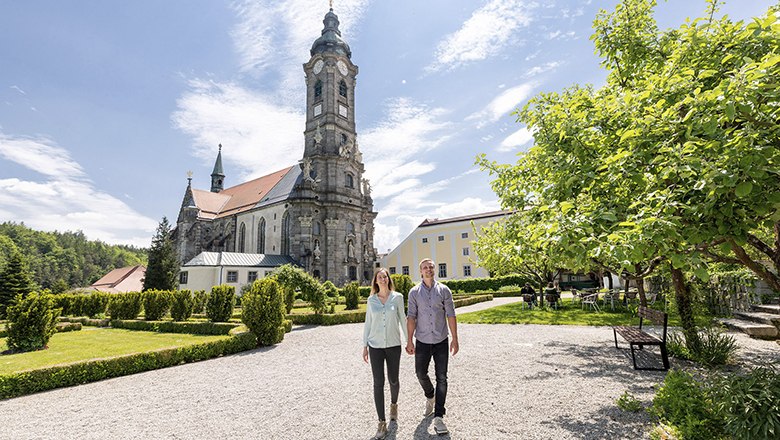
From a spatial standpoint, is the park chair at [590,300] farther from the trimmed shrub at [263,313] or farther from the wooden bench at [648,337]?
the trimmed shrub at [263,313]

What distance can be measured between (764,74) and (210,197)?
192ft

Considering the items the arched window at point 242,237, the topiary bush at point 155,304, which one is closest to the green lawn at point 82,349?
the topiary bush at point 155,304

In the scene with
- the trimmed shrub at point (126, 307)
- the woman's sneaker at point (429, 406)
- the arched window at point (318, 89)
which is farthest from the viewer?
the arched window at point (318, 89)

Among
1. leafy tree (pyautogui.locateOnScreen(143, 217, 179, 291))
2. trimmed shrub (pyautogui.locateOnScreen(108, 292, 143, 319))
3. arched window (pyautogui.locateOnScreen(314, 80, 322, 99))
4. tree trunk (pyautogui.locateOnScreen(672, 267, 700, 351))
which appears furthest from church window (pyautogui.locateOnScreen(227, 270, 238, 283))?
tree trunk (pyautogui.locateOnScreen(672, 267, 700, 351))

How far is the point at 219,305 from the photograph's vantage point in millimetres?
16469

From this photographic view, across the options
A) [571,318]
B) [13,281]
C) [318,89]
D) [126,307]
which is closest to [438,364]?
[571,318]

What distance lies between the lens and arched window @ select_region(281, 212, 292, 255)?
132 feet

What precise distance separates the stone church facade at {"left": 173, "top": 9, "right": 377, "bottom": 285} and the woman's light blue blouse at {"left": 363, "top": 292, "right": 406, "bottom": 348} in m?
34.8

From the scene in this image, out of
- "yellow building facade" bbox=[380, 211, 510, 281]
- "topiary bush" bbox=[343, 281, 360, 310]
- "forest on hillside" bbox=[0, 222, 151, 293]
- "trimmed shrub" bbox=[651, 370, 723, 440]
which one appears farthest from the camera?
"forest on hillside" bbox=[0, 222, 151, 293]

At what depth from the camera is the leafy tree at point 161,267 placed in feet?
111

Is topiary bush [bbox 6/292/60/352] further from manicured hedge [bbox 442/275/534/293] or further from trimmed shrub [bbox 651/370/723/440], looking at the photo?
manicured hedge [bbox 442/275/534/293]

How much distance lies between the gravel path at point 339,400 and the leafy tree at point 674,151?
2.50 metres

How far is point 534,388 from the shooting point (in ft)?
20.9

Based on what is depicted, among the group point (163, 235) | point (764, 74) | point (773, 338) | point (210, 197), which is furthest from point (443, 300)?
point (210, 197)
